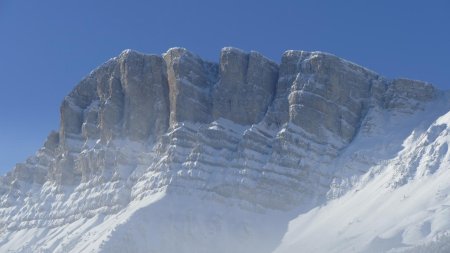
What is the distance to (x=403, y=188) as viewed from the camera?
188m

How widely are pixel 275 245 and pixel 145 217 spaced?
73.9 ft

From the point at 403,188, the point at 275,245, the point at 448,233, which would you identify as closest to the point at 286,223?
the point at 275,245

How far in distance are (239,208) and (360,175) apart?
21.1m

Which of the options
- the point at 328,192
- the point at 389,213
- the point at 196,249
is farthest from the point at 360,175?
the point at 196,249

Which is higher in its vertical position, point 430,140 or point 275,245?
point 430,140

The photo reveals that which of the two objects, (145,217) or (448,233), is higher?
(145,217)

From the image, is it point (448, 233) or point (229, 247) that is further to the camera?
point (229, 247)

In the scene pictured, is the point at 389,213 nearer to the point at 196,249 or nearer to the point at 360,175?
the point at 360,175

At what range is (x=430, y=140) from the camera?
197 meters

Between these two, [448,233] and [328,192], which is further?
[328,192]

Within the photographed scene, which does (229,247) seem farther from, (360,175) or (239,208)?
(360,175)

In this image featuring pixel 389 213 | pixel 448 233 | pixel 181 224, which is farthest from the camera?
pixel 181 224

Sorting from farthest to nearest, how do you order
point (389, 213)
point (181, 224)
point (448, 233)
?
1. point (181, 224)
2. point (389, 213)
3. point (448, 233)

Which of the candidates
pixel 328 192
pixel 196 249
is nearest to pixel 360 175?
pixel 328 192
